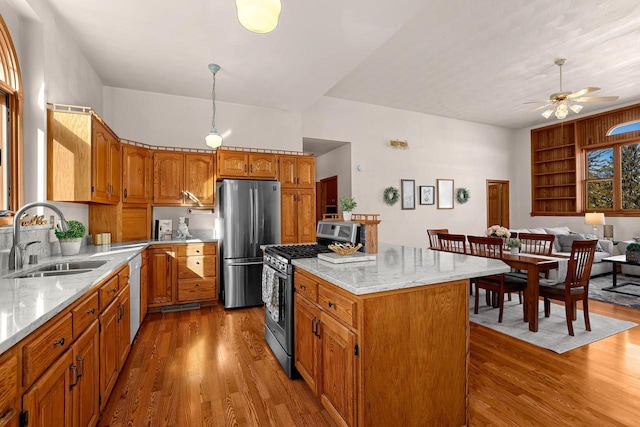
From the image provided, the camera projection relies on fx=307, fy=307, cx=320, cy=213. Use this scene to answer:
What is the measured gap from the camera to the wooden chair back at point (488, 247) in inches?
139

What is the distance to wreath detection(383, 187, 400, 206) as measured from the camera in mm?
6363

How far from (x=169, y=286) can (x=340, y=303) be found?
10.1 ft

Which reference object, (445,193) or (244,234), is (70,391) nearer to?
(244,234)

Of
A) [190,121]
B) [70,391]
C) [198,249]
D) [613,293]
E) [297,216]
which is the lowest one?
[613,293]

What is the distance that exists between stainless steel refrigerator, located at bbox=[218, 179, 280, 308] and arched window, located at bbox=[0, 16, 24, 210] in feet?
6.59

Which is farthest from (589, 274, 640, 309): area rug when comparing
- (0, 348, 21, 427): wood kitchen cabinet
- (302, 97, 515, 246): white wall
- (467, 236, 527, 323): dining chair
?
(0, 348, 21, 427): wood kitchen cabinet

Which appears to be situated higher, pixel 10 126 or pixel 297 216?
pixel 10 126

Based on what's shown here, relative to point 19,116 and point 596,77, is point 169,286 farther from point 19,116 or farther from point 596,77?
point 596,77

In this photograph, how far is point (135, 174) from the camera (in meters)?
3.93

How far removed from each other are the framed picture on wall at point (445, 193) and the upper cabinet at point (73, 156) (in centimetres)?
634

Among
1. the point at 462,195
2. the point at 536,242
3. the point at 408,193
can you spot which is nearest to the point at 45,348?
the point at 536,242

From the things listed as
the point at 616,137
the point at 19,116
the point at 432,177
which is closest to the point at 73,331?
the point at 19,116

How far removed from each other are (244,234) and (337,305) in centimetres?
268

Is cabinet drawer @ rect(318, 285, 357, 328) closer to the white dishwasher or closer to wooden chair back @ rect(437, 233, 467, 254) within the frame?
the white dishwasher
